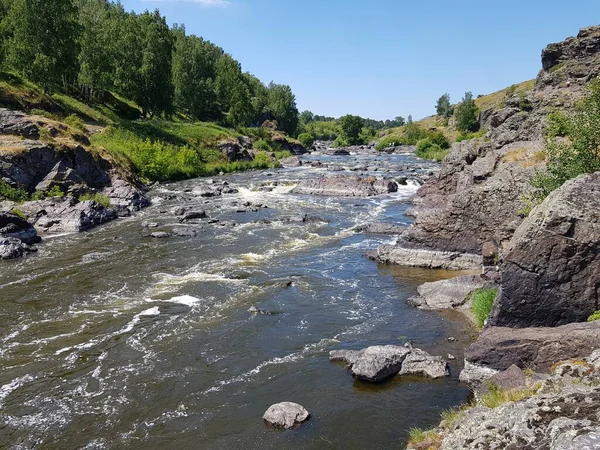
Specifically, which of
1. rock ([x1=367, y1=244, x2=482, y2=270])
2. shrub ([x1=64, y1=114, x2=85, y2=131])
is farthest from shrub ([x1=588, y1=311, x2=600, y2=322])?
shrub ([x1=64, y1=114, x2=85, y2=131])

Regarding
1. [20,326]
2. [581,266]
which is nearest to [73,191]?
[20,326]

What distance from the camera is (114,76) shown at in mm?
86938

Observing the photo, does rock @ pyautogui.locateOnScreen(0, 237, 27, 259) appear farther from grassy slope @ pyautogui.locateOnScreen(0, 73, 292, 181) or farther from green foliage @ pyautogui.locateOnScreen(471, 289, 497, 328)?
green foliage @ pyautogui.locateOnScreen(471, 289, 497, 328)

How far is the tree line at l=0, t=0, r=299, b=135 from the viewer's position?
73.3 m

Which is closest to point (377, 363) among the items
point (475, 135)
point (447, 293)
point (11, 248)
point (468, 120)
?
point (447, 293)

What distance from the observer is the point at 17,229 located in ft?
116

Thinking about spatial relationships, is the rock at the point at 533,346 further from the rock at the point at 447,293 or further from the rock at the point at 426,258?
the rock at the point at 426,258

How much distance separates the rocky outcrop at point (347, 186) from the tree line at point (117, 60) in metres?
44.0

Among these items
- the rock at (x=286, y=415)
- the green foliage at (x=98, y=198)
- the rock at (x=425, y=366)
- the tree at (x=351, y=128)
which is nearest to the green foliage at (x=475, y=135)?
the tree at (x=351, y=128)

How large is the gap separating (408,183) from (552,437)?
59.5 m

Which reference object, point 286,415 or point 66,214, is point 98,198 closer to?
point 66,214

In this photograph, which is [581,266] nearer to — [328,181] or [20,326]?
[20,326]

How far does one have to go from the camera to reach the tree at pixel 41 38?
236 feet

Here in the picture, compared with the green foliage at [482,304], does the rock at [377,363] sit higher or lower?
lower
